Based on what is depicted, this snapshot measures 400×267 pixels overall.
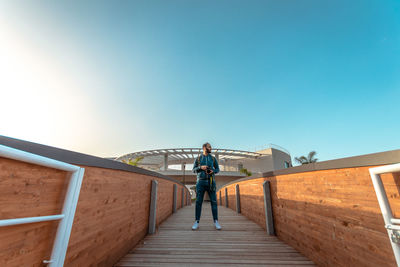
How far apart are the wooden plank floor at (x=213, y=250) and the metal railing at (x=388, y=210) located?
1114 mm

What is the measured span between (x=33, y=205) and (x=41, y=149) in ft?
1.24

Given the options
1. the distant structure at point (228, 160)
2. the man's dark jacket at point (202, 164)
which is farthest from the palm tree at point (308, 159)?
the man's dark jacket at point (202, 164)

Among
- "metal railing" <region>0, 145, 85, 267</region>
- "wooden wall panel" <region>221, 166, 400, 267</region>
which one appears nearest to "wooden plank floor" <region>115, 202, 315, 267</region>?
"wooden wall panel" <region>221, 166, 400, 267</region>

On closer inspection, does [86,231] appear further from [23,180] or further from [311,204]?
[311,204]

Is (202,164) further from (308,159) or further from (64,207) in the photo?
Result: (308,159)

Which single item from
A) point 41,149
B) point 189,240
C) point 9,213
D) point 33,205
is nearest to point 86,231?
point 33,205

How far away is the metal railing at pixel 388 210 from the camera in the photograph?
3.91 feet

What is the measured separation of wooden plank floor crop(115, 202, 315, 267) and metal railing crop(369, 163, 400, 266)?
3.65 ft

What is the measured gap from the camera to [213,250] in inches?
96.3

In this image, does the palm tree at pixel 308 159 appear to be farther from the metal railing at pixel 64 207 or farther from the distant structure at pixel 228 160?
the metal railing at pixel 64 207

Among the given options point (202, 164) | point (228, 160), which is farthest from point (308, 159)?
point (202, 164)

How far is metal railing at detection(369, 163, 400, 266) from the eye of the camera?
1.19m

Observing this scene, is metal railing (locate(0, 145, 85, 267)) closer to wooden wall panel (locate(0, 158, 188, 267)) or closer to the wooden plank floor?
wooden wall panel (locate(0, 158, 188, 267))

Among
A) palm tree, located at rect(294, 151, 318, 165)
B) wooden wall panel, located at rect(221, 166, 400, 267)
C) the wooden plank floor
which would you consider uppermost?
palm tree, located at rect(294, 151, 318, 165)
